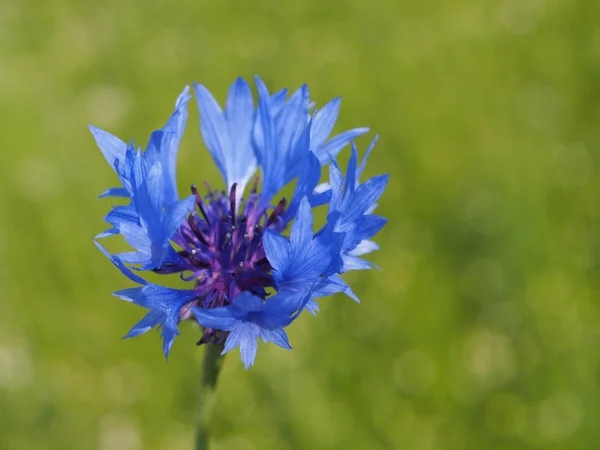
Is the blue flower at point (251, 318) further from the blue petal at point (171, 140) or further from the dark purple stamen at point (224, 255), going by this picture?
the blue petal at point (171, 140)

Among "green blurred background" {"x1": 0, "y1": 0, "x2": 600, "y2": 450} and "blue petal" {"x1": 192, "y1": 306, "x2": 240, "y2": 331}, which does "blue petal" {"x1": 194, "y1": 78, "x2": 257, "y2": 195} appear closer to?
"blue petal" {"x1": 192, "y1": 306, "x2": 240, "y2": 331}

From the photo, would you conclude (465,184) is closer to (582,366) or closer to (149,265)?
(582,366)

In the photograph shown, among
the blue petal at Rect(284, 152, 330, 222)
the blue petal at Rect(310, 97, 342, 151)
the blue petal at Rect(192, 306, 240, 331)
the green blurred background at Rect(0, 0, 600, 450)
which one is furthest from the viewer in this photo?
the green blurred background at Rect(0, 0, 600, 450)

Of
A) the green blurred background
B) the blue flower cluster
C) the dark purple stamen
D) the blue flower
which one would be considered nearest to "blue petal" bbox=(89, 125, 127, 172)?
the blue flower cluster

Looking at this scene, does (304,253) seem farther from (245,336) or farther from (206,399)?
(206,399)

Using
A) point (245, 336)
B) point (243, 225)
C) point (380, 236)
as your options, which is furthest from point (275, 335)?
point (380, 236)

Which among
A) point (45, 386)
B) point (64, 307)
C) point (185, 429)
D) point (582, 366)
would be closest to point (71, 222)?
point (64, 307)
